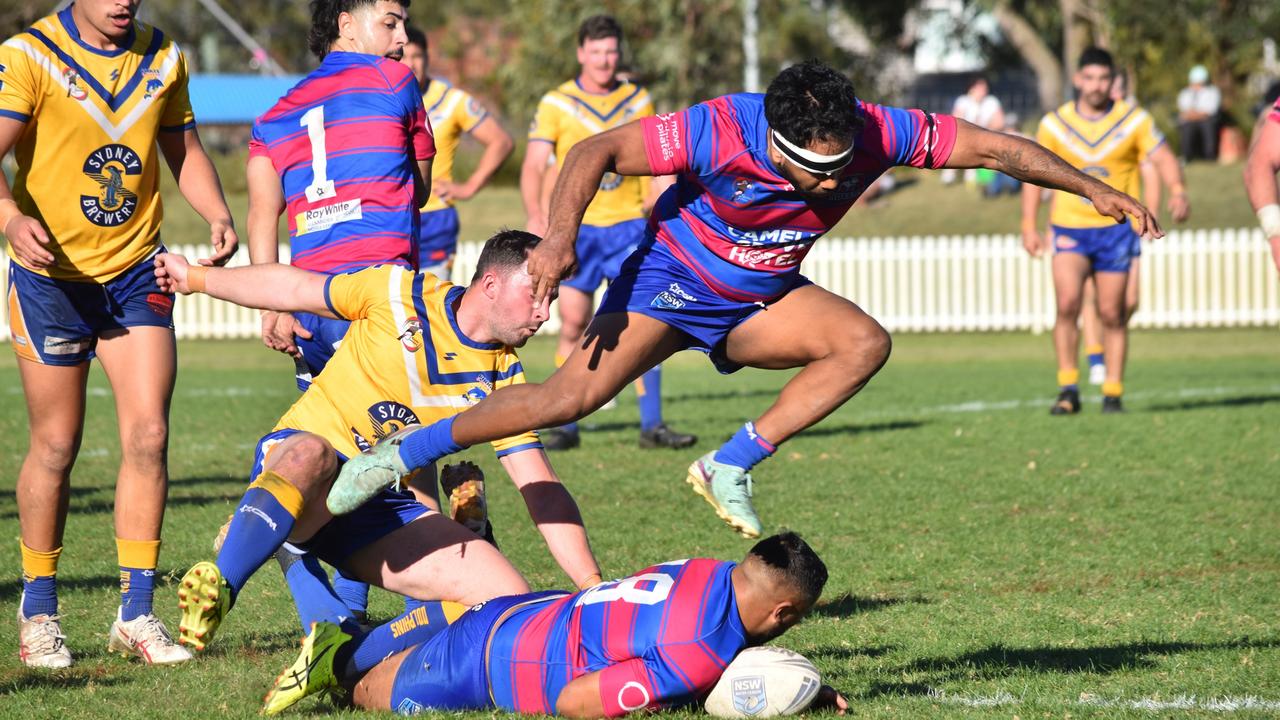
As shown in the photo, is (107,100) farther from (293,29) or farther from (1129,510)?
(293,29)

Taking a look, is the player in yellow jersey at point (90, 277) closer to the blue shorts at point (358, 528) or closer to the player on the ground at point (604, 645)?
the blue shorts at point (358, 528)

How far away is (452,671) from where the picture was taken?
455cm

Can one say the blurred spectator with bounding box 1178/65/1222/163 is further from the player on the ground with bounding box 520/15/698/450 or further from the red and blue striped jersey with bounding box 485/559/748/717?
the red and blue striped jersey with bounding box 485/559/748/717

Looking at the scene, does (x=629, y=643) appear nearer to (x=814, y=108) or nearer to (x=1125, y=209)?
(x=814, y=108)

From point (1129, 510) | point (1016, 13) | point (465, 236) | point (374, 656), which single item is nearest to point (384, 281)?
point (374, 656)

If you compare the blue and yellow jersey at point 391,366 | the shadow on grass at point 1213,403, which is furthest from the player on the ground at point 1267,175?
the shadow on grass at point 1213,403

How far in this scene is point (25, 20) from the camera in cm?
4044

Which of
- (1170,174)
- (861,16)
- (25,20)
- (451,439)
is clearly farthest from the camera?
(861,16)

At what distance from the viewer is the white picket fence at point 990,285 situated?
23.4 metres

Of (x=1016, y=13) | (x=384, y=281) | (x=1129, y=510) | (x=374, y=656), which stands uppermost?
(x=1016, y=13)

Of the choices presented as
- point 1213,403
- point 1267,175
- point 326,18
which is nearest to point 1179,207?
point 1213,403

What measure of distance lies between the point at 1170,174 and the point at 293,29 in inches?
1782

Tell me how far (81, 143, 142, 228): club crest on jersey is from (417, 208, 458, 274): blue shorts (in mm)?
5584

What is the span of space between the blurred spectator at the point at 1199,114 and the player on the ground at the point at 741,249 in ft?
101
